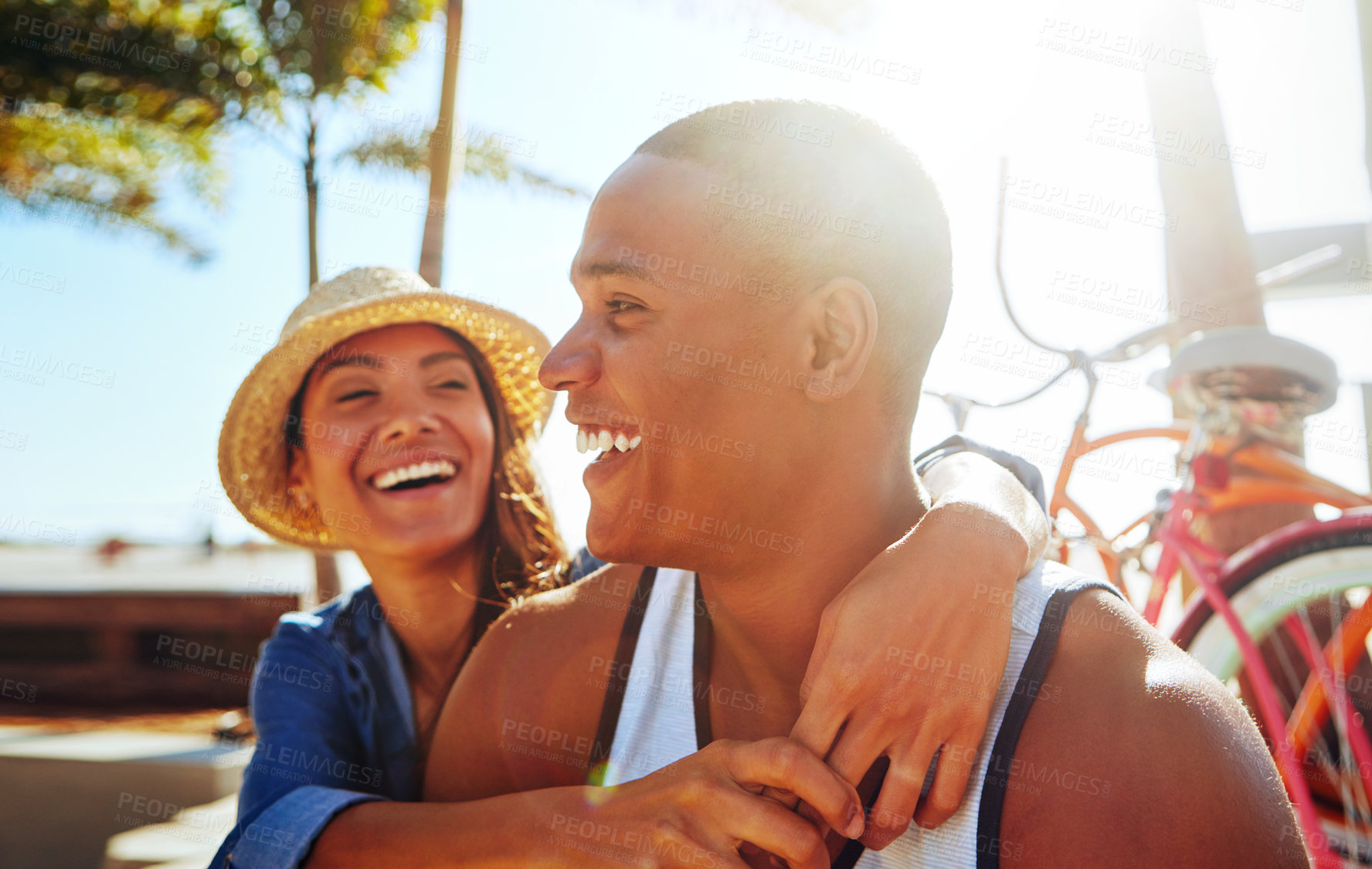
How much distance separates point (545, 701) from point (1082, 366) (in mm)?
2136

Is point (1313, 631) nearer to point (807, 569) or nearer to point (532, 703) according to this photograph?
point (807, 569)

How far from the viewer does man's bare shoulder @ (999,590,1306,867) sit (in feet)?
3.80

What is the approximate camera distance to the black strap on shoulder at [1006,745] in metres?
1.32

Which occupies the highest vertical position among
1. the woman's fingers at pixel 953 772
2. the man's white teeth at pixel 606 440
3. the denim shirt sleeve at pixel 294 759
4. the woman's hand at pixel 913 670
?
the man's white teeth at pixel 606 440

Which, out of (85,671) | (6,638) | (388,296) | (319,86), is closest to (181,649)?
(85,671)

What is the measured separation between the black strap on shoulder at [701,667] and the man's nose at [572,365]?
1.93 feet

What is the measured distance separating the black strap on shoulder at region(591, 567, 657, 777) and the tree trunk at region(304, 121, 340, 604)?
7960 millimetres

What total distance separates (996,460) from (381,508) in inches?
71.5

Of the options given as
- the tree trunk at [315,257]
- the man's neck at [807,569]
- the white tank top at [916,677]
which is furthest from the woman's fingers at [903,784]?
the tree trunk at [315,257]

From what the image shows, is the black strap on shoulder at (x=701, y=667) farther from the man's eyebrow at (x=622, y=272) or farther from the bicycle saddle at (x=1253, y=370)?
the bicycle saddle at (x=1253, y=370)

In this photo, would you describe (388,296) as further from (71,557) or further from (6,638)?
(71,557)

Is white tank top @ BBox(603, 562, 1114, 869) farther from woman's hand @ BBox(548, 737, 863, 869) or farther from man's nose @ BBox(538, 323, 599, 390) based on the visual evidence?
man's nose @ BBox(538, 323, 599, 390)

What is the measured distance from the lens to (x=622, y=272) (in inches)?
63.9

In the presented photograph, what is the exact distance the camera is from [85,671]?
13039 mm
